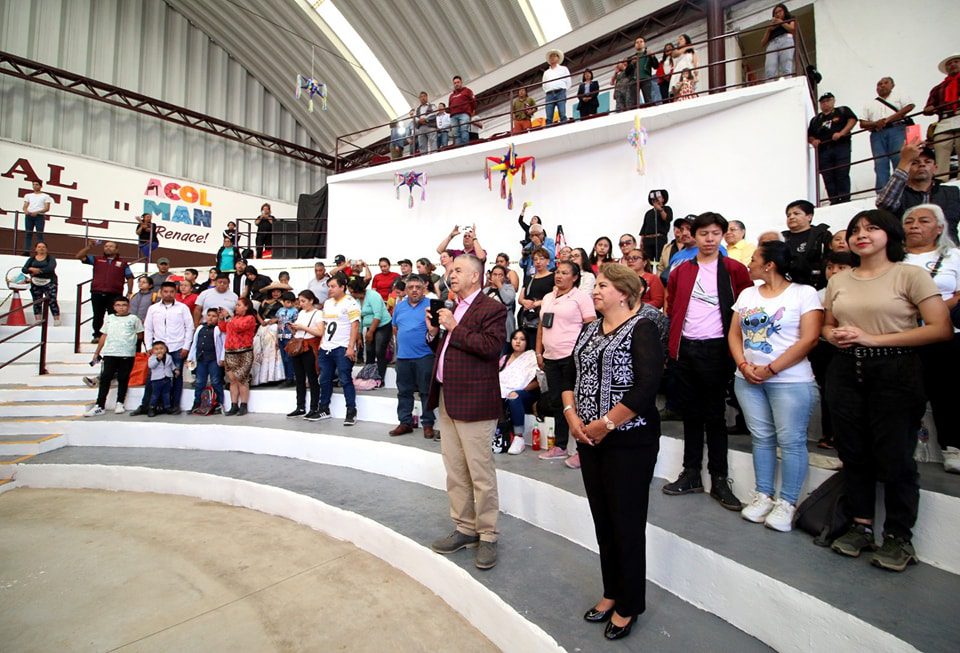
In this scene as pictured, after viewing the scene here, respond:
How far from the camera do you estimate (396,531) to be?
3037mm

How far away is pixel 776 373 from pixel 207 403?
6.32 m

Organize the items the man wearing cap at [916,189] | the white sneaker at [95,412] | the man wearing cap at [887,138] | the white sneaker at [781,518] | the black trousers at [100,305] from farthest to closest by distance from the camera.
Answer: the black trousers at [100,305]
the white sneaker at [95,412]
the man wearing cap at [887,138]
the man wearing cap at [916,189]
the white sneaker at [781,518]

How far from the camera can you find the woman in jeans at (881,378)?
6.37 feet

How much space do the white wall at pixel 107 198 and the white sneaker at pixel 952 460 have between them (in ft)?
47.4

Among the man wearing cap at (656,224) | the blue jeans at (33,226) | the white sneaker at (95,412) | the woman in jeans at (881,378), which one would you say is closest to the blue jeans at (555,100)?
the man wearing cap at (656,224)

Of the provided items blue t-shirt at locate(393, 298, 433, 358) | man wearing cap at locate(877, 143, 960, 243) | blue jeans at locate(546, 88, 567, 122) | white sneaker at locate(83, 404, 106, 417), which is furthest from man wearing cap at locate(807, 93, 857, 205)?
white sneaker at locate(83, 404, 106, 417)

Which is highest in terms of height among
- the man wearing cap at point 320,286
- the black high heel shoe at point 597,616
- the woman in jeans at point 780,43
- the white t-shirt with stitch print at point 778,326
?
the woman in jeans at point 780,43

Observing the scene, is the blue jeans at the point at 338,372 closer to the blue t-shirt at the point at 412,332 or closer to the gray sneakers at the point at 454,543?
the blue t-shirt at the point at 412,332

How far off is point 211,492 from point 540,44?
1153cm

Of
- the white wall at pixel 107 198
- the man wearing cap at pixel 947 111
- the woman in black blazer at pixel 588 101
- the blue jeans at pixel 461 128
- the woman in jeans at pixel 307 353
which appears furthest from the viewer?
the white wall at pixel 107 198

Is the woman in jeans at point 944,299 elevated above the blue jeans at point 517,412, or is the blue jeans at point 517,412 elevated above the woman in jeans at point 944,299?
the woman in jeans at point 944,299

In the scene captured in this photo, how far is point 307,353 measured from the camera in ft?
18.1

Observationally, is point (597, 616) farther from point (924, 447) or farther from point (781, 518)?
point (924, 447)

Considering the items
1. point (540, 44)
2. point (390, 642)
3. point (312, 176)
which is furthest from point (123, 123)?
point (390, 642)
